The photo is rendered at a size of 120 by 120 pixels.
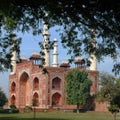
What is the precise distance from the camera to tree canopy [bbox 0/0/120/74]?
9055mm

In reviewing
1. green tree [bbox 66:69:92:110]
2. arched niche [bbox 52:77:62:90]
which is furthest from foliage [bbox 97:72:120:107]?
arched niche [bbox 52:77:62:90]

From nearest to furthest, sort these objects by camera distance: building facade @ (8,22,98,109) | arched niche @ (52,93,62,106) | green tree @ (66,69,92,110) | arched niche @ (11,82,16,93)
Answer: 1. green tree @ (66,69,92,110)
2. building facade @ (8,22,98,109)
3. arched niche @ (52,93,62,106)
4. arched niche @ (11,82,16,93)

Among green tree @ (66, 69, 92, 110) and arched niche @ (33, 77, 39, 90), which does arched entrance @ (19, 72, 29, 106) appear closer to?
arched niche @ (33, 77, 39, 90)

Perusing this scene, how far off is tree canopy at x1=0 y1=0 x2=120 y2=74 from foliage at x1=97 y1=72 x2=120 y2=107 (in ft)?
120

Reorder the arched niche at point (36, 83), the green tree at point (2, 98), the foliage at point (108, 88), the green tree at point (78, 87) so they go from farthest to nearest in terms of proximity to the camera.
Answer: the green tree at point (2, 98), the arched niche at point (36, 83), the green tree at point (78, 87), the foliage at point (108, 88)

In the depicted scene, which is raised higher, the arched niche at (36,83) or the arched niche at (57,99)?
the arched niche at (36,83)

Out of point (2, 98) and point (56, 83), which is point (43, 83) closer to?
point (56, 83)

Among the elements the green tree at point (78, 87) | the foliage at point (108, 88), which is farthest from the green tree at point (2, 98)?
the foliage at point (108, 88)

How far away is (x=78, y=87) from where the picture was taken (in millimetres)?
56156

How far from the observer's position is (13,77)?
68.9 meters

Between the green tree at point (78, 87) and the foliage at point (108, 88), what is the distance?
10.8ft

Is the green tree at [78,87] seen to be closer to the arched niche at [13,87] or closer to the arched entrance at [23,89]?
the arched entrance at [23,89]

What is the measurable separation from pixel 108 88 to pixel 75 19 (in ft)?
132

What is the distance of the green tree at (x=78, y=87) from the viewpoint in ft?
184
